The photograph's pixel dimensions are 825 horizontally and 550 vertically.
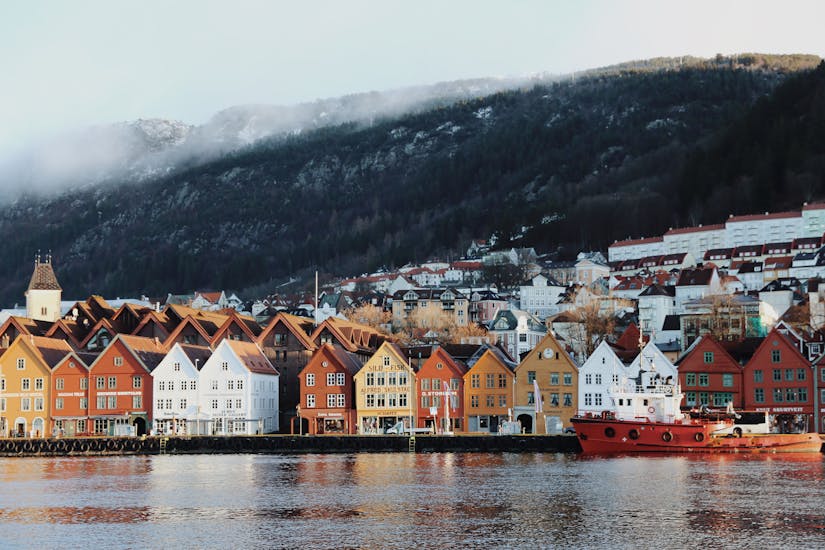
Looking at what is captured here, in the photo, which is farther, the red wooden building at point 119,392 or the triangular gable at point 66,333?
the triangular gable at point 66,333

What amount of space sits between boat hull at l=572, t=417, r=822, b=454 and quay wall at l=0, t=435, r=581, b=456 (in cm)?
393

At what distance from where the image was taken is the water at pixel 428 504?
5009 centimetres

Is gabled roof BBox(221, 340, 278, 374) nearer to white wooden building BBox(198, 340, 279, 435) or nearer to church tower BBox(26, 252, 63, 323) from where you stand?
white wooden building BBox(198, 340, 279, 435)

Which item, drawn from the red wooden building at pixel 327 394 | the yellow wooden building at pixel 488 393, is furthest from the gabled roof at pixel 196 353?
the yellow wooden building at pixel 488 393

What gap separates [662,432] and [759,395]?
1763 cm

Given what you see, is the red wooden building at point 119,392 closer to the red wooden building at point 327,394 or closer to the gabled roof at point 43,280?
the red wooden building at point 327,394

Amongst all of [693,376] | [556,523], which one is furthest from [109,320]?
[556,523]

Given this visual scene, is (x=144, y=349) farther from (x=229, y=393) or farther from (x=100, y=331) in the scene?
(x=100, y=331)

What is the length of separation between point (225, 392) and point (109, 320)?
95.7 ft

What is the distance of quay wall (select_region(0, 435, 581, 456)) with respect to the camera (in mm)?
98500

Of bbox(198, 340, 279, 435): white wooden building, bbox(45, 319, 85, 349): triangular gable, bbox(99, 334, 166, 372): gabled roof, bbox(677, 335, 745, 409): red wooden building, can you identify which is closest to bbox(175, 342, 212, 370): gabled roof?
bbox(198, 340, 279, 435): white wooden building

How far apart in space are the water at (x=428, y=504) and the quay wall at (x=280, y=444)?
9.03 metres

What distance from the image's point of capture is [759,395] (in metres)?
107

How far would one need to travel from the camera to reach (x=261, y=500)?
209ft
